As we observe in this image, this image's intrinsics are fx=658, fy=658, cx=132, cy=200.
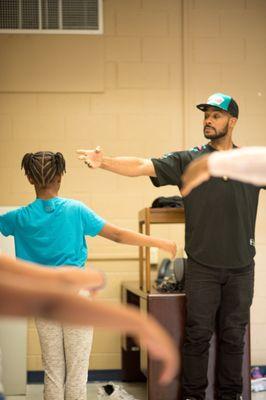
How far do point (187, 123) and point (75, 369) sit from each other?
102 inches

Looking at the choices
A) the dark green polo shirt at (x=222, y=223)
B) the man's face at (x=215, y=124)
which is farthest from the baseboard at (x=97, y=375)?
the man's face at (x=215, y=124)

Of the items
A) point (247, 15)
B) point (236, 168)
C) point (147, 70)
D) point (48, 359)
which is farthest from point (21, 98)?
point (236, 168)

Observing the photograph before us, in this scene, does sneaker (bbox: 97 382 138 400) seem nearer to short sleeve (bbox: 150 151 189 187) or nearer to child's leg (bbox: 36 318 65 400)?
child's leg (bbox: 36 318 65 400)

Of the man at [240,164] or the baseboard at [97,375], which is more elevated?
the man at [240,164]

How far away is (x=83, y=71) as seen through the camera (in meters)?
4.89

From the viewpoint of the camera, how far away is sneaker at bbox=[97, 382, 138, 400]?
13.3 ft

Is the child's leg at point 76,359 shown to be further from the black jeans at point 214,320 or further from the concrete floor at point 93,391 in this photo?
the concrete floor at point 93,391

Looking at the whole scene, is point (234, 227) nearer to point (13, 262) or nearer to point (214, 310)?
point (214, 310)

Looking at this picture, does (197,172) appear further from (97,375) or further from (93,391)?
(97,375)

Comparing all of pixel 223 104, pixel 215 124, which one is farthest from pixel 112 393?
pixel 223 104

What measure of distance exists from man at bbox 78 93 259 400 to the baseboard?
146 centimetres

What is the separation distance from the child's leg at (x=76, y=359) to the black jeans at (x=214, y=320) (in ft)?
2.41

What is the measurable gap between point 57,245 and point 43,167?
343 millimetres

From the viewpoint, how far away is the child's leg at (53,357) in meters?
2.77
